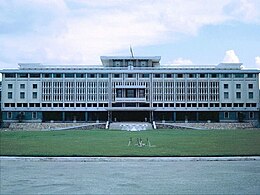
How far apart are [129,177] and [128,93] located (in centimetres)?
7085

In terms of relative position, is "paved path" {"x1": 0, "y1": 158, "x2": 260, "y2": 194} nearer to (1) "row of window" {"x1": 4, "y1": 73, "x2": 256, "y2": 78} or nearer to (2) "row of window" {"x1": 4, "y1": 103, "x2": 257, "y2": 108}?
(2) "row of window" {"x1": 4, "y1": 103, "x2": 257, "y2": 108}

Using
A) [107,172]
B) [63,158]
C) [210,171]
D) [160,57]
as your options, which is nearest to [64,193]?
[107,172]

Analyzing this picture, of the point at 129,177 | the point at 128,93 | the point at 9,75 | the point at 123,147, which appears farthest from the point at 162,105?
the point at 129,177

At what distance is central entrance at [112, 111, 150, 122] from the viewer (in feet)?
277

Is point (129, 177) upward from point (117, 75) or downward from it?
downward

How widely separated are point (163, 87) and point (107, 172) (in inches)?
2742

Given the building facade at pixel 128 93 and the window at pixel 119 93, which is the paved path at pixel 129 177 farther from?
the window at pixel 119 93

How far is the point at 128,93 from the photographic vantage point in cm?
8338

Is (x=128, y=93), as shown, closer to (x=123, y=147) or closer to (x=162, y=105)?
(x=162, y=105)

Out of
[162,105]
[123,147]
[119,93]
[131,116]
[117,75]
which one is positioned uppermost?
[117,75]

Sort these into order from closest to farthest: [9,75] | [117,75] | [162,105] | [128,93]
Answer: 1. [162,105]
2. [9,75]
3. [117,75]
4. [128,93]

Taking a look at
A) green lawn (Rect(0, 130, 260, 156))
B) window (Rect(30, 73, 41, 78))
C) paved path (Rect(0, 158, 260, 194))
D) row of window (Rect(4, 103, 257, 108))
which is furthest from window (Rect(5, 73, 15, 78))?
paved path (Rect(0, 158, 260, 194))

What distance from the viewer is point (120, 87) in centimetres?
8225

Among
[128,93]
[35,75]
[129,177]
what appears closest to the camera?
[129,177]
